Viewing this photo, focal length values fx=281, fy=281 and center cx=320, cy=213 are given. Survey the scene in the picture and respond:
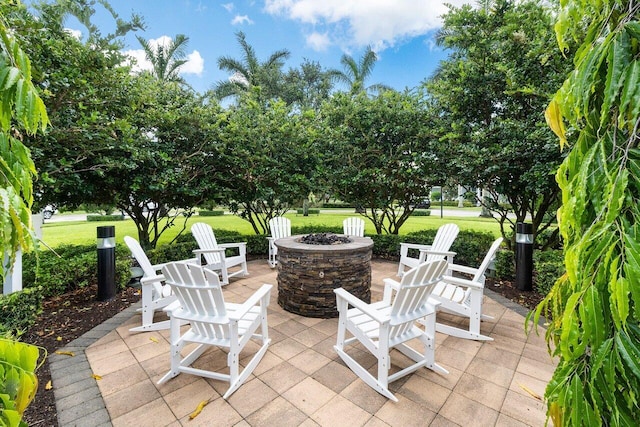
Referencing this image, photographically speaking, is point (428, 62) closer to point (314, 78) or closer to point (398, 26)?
point (398, 26)

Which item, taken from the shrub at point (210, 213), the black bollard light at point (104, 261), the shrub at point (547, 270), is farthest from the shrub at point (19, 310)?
the shrub at point (210, 213)

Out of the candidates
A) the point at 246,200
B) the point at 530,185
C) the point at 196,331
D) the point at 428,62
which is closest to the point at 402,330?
the point at 196,331

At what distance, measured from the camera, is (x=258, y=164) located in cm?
644

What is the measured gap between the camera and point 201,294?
224 centimetres

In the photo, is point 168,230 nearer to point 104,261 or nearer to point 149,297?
A: point 104,261

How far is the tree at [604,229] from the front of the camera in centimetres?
78

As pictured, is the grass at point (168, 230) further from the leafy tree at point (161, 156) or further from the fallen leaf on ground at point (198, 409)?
the fallen leaf on ground at point (198, 409)

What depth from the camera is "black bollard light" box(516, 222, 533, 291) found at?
4.40 m

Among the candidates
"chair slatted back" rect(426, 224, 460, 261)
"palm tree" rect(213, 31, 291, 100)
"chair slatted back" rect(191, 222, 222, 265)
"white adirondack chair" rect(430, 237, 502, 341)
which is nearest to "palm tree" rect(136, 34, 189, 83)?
"palm tree" rect(213, 31, 291, 100)

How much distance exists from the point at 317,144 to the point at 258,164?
171 centimetres

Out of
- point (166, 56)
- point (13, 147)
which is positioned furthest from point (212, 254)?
point (166, 56)

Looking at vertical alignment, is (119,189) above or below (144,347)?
above

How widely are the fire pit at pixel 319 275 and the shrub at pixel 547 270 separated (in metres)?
2.61

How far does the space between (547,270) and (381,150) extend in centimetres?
410
